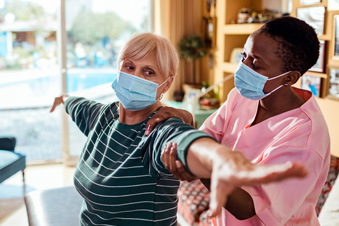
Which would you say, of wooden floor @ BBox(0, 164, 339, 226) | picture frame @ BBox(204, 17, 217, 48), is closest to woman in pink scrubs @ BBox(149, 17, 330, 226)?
wooden floor @ BBox(0, 164, 339, 226)

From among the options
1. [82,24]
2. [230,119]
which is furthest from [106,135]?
[82,24]

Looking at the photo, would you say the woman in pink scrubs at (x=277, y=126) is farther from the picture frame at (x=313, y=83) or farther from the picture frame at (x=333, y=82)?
the picture frame at (x=313, y=83)

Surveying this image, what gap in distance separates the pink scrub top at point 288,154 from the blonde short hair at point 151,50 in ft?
1.06

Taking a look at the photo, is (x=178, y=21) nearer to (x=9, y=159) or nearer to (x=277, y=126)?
(x=9, y=159)

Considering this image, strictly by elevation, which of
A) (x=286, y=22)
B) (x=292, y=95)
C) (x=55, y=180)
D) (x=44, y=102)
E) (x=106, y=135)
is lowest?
(x=55, y=180)

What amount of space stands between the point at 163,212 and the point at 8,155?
8.78 ft

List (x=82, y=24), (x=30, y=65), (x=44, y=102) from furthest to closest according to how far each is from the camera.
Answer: (x=44, y=102), (x=30, y=65), (x=82, y=24)

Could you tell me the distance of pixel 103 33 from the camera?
4949mm

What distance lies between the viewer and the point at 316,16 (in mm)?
2850

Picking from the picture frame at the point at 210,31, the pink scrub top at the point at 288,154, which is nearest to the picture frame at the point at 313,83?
the picture frame at the point at 210,31

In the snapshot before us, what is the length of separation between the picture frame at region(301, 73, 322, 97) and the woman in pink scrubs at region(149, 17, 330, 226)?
5.59 ft

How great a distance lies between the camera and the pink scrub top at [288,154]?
1.09 m

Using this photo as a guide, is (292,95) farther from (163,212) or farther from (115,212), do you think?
(115,212)

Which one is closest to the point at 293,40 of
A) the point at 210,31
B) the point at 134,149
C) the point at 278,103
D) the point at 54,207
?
the point at 278,103
